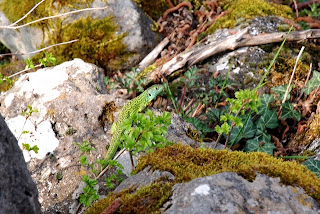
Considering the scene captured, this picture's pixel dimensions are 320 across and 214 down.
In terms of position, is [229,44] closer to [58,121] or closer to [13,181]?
[58,121]

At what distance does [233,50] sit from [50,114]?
3.01m

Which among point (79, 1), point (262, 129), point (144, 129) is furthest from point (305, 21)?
point (144, 129)

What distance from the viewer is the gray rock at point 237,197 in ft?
6.33

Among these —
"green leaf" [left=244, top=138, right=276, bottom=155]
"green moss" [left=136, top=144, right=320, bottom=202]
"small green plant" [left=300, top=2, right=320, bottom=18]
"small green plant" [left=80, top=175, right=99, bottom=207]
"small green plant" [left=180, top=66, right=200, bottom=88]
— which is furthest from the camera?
"small green plant" [left=300, top=2, right=320, bottom=18]

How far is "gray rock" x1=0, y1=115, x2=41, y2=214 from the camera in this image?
1.84m

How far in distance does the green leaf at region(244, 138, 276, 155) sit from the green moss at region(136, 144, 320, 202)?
1.54m

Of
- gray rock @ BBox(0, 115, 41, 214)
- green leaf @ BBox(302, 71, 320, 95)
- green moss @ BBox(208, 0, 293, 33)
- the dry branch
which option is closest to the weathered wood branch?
green moss @ BBox(208, 0, 293, 33)

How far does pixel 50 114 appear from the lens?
390cm

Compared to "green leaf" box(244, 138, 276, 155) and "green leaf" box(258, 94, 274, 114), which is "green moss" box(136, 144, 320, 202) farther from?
"green leaf" box(258, 94, 274, 114)

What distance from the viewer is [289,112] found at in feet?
15.3

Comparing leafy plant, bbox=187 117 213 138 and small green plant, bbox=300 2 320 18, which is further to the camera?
small green plant, bbox=300 2 320 18

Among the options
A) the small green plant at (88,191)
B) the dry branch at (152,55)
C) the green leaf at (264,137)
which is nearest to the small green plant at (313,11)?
the dry branch at (152,55)

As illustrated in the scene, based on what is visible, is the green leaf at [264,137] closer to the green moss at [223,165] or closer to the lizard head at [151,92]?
the lizard head at [151,92]

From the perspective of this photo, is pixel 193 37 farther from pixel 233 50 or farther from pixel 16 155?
pixel 16 155
